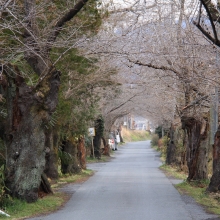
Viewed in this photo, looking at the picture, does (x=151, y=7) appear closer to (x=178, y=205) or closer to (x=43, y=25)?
(x=43, y=25)

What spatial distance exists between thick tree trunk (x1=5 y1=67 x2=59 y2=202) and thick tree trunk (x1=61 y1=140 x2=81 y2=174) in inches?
487

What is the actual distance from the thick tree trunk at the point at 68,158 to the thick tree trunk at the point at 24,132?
12379 millimetres

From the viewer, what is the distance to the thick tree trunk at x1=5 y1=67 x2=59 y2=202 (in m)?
15.2

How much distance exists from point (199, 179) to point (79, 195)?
662 cm

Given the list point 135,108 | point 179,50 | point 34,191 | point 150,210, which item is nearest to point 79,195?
point 34,191

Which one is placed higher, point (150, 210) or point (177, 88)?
point (177, 88)

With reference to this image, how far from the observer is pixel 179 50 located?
17609mm

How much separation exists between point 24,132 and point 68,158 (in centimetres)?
1283

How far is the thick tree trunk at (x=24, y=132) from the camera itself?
15.2m

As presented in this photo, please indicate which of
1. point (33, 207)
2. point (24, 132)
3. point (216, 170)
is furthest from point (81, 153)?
point (33, 207)

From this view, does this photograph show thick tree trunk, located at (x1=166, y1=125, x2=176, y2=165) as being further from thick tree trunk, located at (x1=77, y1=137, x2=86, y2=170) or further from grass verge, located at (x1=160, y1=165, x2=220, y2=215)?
grass verge, located at (x1=160, y1=165, x2=220, y2=215)

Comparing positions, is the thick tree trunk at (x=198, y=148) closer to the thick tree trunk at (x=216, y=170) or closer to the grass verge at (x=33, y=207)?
the thick tree trunk at (x=216, y=170)

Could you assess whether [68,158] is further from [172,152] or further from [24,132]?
[172,152]

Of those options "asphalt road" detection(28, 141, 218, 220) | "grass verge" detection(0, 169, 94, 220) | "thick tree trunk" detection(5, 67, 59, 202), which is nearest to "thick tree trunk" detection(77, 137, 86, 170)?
"asphalt road" detection(28, 141, 218, 220)
